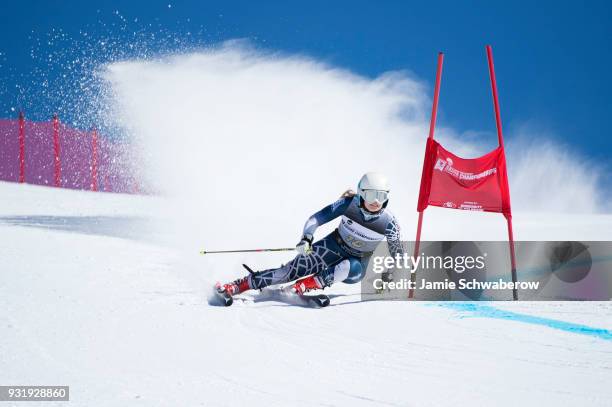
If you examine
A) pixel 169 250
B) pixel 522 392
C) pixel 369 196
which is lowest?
pixel 522 392

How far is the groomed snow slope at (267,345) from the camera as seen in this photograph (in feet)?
10.5

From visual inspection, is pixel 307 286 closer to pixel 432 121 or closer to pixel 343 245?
pixel 343 245

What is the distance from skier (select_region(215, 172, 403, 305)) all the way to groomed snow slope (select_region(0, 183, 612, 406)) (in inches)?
11.8

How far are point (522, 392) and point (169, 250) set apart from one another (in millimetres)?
6351

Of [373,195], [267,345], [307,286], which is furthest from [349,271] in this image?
[267,345]

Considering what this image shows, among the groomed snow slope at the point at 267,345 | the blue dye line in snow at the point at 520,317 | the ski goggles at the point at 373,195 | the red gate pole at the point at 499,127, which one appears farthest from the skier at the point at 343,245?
the red gate pole at the point at 499,127

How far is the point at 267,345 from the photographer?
4.14 m

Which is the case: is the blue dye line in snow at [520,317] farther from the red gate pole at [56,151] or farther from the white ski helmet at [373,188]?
the red gate pole at [56,151]

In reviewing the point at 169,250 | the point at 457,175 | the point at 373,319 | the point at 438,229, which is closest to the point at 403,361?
the point at 373,319

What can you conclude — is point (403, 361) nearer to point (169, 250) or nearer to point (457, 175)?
point (457, 175)

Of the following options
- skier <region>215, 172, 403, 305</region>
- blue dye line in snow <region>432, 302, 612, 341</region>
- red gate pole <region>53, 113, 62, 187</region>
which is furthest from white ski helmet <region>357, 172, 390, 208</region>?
red gate pole <region>53, 113, 62, 187</region>

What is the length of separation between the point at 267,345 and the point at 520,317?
266 cm

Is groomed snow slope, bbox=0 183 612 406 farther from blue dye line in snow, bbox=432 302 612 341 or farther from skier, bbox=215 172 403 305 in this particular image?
skier, bbox=215 172 403 305

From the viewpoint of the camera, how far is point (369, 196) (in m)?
5.75
